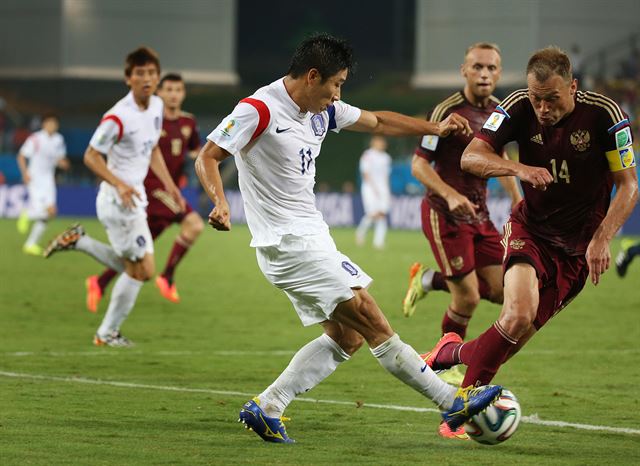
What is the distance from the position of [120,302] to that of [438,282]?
2.69m

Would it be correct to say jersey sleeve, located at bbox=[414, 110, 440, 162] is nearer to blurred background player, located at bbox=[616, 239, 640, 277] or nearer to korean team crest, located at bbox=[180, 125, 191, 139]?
korean team crest, located at bbox=[180, 125, 191, 139]

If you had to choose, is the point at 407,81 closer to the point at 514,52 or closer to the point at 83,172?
the point at 514,52

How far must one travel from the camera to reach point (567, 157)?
7.07 m

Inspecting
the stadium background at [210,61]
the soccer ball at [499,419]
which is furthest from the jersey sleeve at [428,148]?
the stadium background at [210,61]

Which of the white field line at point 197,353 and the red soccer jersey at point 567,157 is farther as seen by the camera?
the white field line at point 197,353

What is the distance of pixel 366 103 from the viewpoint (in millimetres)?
43344

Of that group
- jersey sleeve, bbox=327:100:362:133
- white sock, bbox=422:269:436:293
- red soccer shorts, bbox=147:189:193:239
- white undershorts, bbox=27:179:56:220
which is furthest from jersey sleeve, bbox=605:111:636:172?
white undershorts, bbox=27:179:56:220

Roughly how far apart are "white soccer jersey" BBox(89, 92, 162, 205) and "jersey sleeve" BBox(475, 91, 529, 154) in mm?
4866

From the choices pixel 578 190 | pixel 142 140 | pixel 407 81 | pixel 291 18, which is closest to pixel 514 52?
pixel 407 81

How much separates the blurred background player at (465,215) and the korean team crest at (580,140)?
2.20 m

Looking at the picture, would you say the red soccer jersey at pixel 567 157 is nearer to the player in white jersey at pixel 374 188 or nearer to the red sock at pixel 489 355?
the red sock at pixel 489 355

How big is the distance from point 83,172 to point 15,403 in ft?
100

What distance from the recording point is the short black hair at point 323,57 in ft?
22.1

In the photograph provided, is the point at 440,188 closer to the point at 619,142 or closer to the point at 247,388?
the point at 247,388
